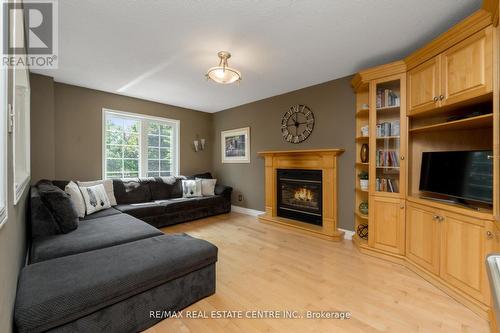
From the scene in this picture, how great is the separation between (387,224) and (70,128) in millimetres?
5024

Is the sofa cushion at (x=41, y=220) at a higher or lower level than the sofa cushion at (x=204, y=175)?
lower

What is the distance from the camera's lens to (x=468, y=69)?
5.98ft

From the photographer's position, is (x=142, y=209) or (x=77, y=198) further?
(x=142, y=209)

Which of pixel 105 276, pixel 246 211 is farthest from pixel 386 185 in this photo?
pixel 105 276

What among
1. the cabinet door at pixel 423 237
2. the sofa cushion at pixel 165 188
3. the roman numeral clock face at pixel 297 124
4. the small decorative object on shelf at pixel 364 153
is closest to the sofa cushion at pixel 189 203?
the sofa cushion at pixel 165 188

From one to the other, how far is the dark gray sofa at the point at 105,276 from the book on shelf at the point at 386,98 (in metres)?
2.65

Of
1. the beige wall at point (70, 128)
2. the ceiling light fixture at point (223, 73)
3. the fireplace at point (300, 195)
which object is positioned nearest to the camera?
the ceiling light fixture at point (223, 73)

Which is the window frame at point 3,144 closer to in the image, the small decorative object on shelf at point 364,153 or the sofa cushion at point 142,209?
the sofa cushion at point 142,209

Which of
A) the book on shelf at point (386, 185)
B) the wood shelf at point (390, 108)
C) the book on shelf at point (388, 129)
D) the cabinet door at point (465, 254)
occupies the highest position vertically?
the wood shelf at point (390, 108)

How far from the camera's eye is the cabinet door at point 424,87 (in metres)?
2.13

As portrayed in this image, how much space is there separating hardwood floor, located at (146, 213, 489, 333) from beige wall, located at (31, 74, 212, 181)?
112 inches

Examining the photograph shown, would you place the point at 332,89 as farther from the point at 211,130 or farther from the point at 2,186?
the point at 2,186

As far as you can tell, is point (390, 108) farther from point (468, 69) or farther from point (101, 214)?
point (101, 214)

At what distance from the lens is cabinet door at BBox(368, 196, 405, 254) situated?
8.28ft
